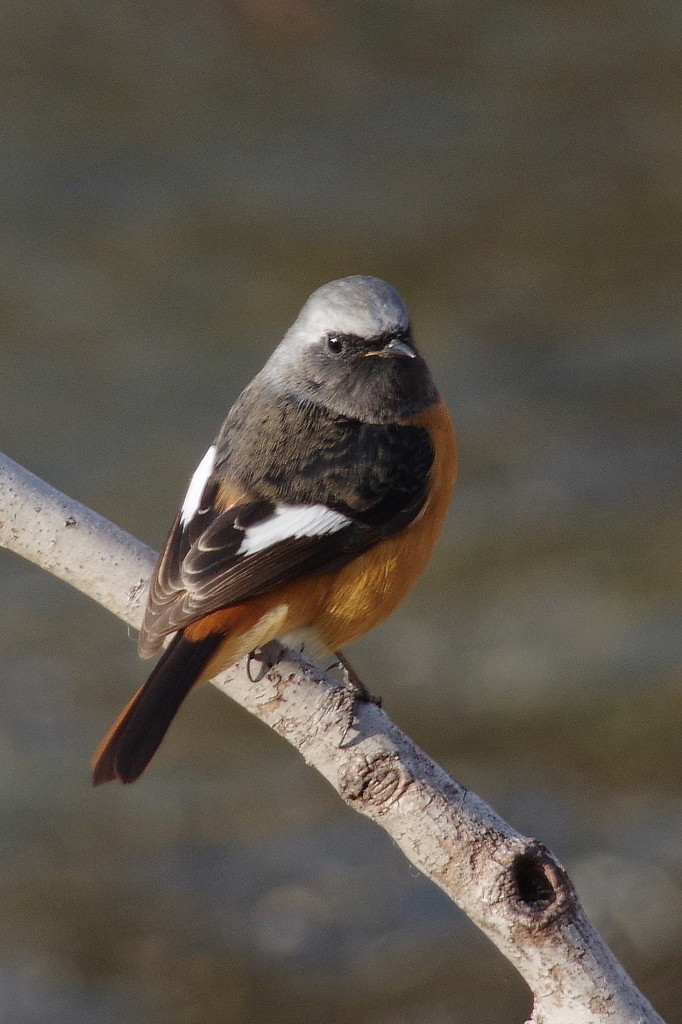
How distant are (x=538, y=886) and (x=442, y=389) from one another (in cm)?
682

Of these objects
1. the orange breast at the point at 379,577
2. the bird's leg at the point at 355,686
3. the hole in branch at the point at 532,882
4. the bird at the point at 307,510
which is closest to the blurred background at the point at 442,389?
the bird's leg at the point at 355,686

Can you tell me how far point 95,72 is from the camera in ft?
33.9

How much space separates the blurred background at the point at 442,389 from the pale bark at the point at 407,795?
3.36m

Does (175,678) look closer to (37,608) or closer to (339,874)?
(339,874)

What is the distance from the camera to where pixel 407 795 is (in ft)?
10.5

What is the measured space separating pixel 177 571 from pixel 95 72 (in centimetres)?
751

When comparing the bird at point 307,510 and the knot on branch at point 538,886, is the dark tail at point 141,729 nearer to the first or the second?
the bird at point 307,510

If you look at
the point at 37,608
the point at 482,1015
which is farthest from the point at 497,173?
the point at 482,1015

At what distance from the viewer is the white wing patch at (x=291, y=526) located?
152 inches

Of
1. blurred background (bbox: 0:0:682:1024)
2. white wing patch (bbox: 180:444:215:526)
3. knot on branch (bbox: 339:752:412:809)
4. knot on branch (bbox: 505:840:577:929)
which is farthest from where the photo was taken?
blurred background (bbox: 0:0:682:1024)

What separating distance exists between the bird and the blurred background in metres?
3.22

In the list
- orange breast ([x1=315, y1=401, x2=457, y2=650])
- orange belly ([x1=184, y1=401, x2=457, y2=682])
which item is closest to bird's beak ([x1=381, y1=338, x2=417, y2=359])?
orange belly ([x1=184, y1=401, x2=457, y2=682])

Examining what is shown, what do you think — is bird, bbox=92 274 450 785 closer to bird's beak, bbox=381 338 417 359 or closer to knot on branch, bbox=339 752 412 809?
bird's beak, bbox=381 338 417 359

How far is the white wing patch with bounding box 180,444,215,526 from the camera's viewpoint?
4.07 metres
